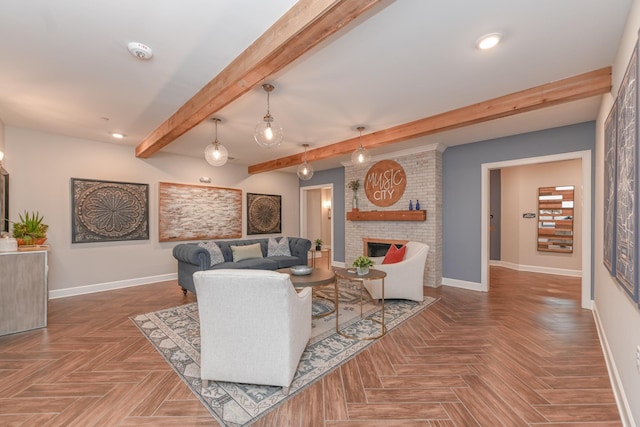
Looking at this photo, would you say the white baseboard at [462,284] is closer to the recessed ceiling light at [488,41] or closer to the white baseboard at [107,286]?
the recessed ceiling light at [488,41]

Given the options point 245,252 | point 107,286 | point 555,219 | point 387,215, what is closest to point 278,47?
point 245,252

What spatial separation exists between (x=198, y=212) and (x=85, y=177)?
1911 millimetres

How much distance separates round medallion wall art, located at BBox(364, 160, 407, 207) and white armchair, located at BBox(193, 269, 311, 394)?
12.8ft

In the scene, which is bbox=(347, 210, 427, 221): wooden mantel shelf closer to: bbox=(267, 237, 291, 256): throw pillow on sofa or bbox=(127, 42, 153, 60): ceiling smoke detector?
bbox=(267, 237, 291, 256): throw pillow on sofa

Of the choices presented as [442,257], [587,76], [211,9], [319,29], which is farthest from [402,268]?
[211,9]

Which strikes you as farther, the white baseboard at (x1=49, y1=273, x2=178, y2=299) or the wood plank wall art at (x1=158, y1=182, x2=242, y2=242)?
the wood plank wall art at (x1=158, y1=182, x2=242, y2=242)

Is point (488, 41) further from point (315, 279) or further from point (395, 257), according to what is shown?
point (395, 257)

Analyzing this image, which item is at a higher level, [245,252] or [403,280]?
[245,252]

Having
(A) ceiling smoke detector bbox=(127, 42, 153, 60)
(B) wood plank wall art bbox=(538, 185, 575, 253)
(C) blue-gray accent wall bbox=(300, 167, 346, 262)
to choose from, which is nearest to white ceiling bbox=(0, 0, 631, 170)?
(A) ceiling smoke detector bbox=(127, 42, 153, 60)

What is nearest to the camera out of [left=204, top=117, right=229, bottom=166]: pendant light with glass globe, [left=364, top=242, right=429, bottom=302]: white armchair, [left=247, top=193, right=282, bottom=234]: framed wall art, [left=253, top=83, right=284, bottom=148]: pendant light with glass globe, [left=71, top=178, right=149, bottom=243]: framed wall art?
[left=253, top=83, right=284, bottom=148]: pendant light with glass globe

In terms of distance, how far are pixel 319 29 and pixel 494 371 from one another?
2816 millimetres

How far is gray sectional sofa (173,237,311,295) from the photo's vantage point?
4125 millimetres

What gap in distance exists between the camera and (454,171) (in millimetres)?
4969

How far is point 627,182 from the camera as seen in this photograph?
5.39 feet
